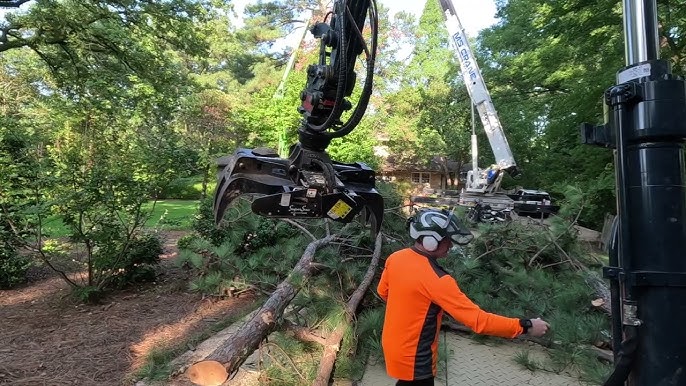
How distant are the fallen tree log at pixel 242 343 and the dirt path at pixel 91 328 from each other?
1871 millimetres

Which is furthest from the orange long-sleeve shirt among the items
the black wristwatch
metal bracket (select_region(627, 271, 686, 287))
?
metal bracket (select_region(627, 271, 686, 287))

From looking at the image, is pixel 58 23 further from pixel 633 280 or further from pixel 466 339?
pixel 633 280

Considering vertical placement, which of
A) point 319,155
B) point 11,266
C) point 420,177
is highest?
point 420,177

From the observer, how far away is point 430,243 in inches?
113

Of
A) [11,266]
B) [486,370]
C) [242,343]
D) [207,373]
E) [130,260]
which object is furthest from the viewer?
[11,266]

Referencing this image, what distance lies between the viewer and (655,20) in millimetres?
1421

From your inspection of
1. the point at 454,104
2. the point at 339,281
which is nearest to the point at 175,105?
the point at 339,281

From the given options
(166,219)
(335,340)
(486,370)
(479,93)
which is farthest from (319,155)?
(479,93)

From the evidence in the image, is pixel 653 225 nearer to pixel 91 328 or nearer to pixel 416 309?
pixel 416 309

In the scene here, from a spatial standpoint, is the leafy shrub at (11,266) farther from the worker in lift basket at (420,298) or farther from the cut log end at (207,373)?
the worker in lift basket at (420,298)

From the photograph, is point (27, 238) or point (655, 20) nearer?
point (655, 20)

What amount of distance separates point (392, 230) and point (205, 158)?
387 cm

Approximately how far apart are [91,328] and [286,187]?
16.0 ft

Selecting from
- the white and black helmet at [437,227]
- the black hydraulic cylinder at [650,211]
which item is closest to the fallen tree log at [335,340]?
the white and black helmet at [437,227]
